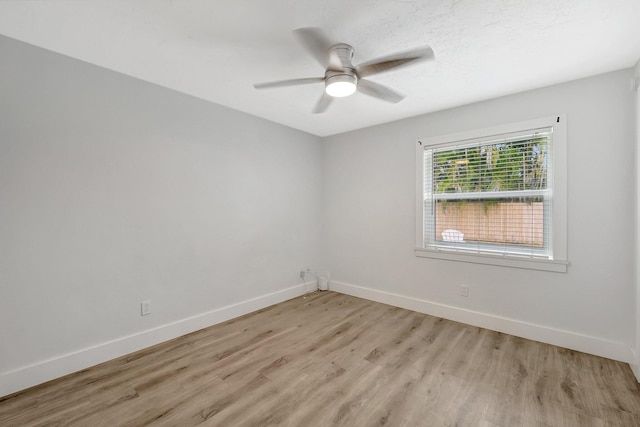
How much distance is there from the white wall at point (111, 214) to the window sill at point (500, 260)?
6.96 feet

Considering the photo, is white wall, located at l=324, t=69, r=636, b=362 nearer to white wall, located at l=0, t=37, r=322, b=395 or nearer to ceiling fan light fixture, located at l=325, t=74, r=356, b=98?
white wall, located at l=0, t=37, r=322, b=395

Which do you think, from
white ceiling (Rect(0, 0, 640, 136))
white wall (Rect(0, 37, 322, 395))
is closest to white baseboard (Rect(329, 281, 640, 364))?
white wall (Rect(0, 37, 322, 395))

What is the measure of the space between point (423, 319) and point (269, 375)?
1.90m

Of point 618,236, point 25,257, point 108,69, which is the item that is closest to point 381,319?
point 618,236

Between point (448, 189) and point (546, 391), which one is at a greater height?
point (448, 189)

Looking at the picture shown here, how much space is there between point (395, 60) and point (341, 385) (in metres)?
2.26

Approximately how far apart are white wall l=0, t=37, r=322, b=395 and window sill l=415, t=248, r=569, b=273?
2.12 metres

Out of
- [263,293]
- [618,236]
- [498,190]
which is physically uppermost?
[498,190]

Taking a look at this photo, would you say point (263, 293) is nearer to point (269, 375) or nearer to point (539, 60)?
point (269, 375)

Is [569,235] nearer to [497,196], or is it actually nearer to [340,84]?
[497,196]

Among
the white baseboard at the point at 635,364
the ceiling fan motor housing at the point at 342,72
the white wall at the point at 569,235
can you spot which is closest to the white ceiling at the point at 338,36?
the ceiling fan motor housing at the point at 342,72

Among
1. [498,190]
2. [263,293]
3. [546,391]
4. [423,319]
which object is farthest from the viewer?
[263,293]

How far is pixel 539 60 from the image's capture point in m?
2.14

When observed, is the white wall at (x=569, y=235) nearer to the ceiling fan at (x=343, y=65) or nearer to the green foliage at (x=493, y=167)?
the green foliage at (x=493, y=167)
